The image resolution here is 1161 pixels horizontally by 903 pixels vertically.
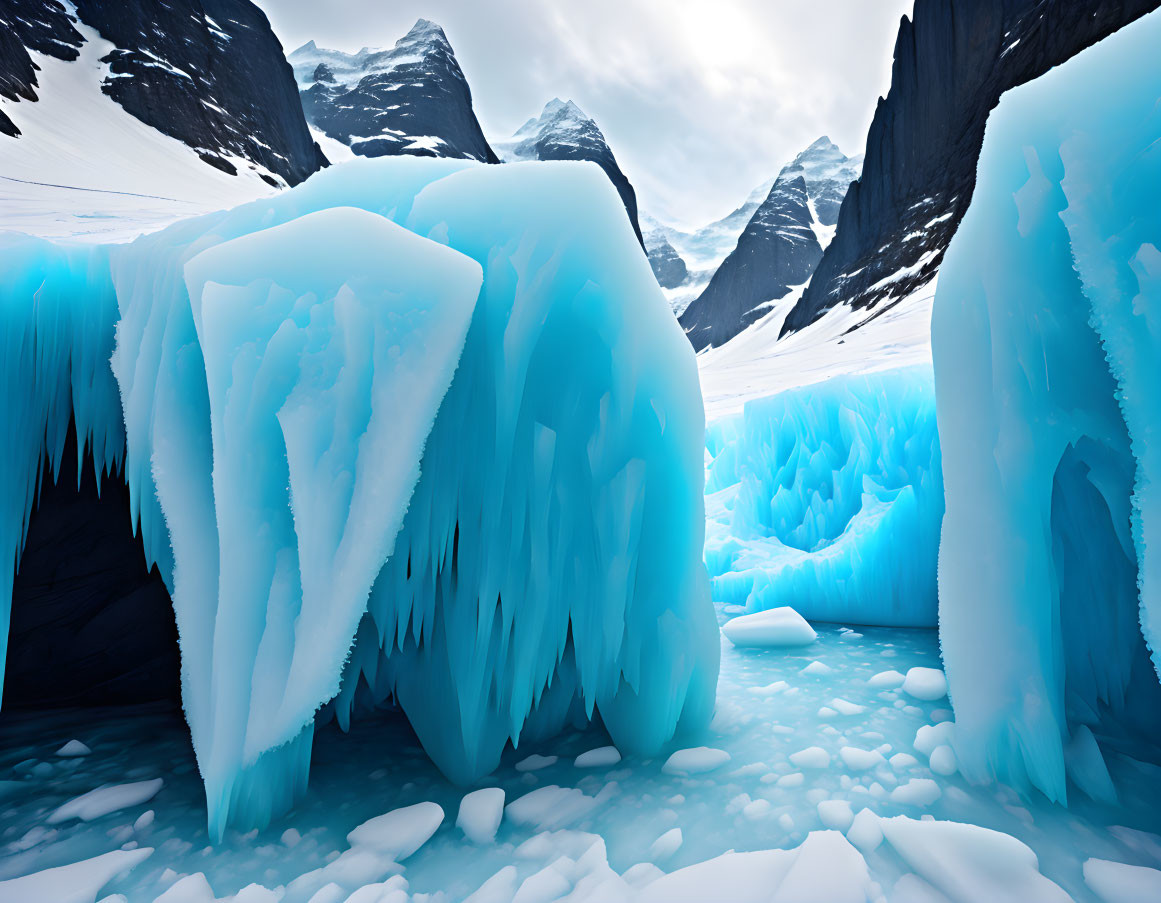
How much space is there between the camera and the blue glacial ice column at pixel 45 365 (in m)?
2.59

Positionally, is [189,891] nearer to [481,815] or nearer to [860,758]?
[481,815]

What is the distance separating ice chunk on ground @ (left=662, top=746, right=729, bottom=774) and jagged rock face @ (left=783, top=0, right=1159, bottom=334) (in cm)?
2422

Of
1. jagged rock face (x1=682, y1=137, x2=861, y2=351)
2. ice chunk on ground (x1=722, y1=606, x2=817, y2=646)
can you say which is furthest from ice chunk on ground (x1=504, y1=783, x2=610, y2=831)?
jagged rock face (x1=682, y1=137, x2=861, y2=351)

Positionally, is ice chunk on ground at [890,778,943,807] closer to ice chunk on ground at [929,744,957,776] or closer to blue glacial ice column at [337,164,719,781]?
ice chunk on ground at [929,744,957,776]

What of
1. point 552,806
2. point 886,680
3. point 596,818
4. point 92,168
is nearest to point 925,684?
point 886,680

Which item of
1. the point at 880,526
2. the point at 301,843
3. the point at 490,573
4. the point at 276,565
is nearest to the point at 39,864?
the point at 301,843

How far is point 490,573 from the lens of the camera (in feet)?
7.91

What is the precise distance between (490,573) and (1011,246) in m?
2.54

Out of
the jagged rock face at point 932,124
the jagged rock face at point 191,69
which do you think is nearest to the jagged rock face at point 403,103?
the jagged rock face at point 191,69

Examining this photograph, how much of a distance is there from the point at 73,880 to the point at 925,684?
12.9 ft

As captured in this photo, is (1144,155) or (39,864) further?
(39,864)

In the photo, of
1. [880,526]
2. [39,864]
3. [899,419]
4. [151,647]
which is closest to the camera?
[39,864]

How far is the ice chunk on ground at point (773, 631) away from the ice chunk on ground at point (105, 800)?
12.3ft

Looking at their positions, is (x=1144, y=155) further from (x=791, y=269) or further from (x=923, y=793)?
(x=791, y=269)
